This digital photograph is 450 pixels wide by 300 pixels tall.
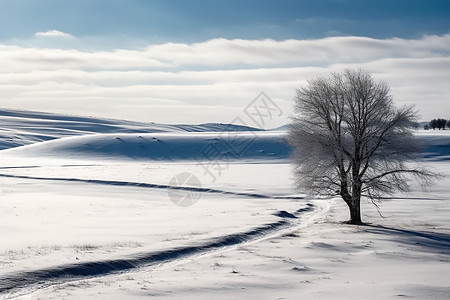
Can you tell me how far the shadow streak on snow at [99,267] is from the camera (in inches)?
733

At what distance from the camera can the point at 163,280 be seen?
19312 mm

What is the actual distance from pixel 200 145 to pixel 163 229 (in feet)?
372

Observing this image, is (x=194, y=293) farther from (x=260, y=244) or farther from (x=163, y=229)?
(x=163, y=229)

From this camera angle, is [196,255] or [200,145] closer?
[196,255]

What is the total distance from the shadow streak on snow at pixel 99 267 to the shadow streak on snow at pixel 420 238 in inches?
345

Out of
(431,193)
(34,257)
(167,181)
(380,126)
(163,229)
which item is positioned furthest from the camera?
(167,181)

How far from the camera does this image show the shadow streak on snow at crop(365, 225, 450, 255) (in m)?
28.1

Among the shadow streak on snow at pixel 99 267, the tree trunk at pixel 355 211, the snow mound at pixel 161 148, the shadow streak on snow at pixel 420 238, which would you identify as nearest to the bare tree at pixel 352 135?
the tree trunk at pixel 355 211

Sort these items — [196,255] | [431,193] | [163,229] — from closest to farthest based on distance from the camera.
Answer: [196,255], [163,229], [431,193]

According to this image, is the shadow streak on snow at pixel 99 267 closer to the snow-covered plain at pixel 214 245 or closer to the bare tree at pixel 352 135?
the snow-covered plain at pixel 214 245

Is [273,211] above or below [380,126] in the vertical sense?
below

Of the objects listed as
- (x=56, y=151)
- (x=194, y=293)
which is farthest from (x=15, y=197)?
(x=56, y=151)

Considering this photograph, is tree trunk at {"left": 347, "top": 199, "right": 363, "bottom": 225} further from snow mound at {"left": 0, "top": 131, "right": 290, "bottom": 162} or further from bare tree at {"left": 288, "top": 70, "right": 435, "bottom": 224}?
snow mound at {"left": 0, "top": 131, "right": 290, "bottom": 162}

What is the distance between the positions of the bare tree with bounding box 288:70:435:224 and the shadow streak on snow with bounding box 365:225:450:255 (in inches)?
123
